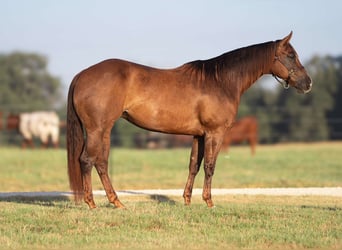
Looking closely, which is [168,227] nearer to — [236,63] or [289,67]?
[236,63]

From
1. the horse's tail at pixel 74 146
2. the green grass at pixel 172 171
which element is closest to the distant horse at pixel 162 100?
the horse's tail at pixel 74 146

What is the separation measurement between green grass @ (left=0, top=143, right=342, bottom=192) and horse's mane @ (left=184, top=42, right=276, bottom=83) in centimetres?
646

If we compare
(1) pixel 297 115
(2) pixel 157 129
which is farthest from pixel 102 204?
(1) pixel 297 115

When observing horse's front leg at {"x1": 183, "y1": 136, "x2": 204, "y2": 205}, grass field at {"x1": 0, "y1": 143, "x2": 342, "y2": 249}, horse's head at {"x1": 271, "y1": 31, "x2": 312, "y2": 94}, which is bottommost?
grass field at {"x1": 0, "y1": 143, "x2": 342, "y2": 249}

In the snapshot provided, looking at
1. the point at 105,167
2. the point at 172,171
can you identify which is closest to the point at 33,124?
the point at 172,171

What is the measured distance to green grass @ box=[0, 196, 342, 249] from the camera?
750cm

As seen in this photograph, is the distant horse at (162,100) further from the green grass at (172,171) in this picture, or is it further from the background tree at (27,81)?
the background tree at (27,81)

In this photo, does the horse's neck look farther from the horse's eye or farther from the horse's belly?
the horse's belly

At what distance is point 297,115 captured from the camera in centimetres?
4709

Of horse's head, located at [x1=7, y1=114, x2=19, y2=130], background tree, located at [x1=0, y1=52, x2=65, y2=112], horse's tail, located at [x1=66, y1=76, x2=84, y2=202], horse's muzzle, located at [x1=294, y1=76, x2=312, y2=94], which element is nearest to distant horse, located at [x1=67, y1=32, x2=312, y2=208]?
horse's tail, located at [x1=66, y1=76, x2=84, y2=202]

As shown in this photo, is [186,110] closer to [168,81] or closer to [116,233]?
[168,81]

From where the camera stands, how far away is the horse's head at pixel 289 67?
10.2 metres

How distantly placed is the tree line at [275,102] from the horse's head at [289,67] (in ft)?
91.2

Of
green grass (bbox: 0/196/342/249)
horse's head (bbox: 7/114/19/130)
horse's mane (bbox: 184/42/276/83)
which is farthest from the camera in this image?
horse's head (bbox: 7/114/19/130)
